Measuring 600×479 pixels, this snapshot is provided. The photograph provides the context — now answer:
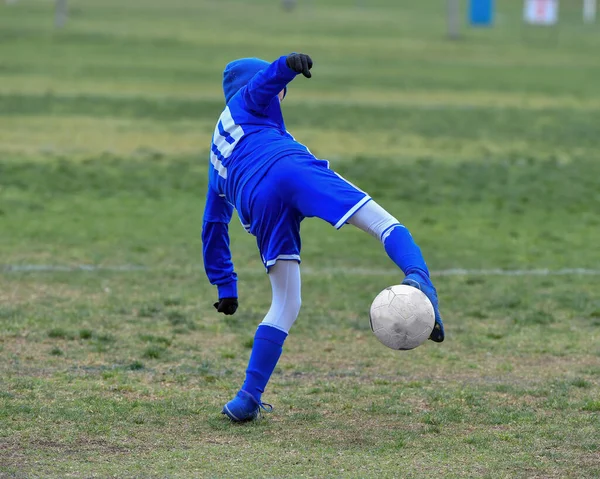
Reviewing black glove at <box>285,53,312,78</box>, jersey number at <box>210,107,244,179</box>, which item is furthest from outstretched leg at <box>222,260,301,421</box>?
black glove at <box>285,53,312,78</box>

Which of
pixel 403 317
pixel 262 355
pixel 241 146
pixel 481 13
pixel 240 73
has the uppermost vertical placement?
pixel 240 73

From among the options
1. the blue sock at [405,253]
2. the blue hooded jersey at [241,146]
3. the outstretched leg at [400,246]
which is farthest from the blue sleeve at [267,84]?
the blue sock at [405,253]

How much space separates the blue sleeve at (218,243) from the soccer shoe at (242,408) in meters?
0.69

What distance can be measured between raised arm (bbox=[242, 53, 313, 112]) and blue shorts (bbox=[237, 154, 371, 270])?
373 millimetres

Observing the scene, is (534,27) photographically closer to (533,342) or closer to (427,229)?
(427,229)

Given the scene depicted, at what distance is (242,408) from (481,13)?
166 ft

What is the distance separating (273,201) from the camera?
19.2 ft

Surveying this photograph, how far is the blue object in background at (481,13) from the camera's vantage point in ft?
178

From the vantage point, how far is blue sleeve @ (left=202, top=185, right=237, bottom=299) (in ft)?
21.0

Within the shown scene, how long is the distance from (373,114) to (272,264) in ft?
60.4

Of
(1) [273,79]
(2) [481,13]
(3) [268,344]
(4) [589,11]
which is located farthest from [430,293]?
(4) [589,11]

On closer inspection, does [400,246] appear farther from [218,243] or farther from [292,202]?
[218,243]

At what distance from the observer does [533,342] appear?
8.23 metres

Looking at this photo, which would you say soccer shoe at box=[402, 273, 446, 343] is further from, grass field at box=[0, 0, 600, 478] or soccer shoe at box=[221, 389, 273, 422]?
soccer shoe at box=[221, 389, 273, 422]
